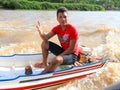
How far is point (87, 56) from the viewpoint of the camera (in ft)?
18.2

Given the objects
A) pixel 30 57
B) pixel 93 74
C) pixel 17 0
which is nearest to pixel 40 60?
pixel 30 57

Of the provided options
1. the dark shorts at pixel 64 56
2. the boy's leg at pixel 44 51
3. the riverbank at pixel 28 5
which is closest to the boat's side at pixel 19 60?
the boy's leg at pixel 44 51

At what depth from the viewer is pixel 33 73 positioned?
509 centimetres

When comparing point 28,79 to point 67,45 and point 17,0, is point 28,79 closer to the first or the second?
A: point 67,45

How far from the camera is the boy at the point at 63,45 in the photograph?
15.6 ft

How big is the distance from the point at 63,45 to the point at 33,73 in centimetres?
76

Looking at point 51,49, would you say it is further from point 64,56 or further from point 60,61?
point 60,61

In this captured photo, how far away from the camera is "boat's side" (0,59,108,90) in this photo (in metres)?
4.35

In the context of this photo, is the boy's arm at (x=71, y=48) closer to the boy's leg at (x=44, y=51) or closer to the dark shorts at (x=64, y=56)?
the dark shorts at (x=64, y=56)

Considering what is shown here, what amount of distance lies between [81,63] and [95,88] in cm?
60

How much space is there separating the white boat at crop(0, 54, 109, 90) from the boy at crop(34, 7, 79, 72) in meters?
0.16

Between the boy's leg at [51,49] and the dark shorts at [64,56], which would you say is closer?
the dark shorts at [64,56]

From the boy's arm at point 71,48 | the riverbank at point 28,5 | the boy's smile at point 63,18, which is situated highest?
the boy's smile at point 63,18

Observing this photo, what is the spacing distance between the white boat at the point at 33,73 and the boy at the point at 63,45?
0.16 metres
